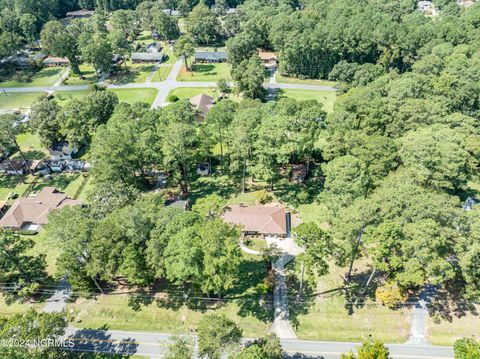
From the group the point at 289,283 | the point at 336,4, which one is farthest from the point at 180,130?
the point at 336,4

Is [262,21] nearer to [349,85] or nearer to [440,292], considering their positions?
[349,85]

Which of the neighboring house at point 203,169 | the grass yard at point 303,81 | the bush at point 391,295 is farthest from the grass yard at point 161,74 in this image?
the bush at point 391,295

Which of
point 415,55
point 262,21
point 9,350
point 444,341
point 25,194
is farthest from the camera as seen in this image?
point 262,21

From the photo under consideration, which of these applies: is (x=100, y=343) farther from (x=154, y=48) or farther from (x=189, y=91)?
(x=154, y=48)

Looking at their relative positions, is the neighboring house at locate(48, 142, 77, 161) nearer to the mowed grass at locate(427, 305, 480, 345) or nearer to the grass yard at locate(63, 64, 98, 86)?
the grass yard at locate(63, 64, 98, 86)

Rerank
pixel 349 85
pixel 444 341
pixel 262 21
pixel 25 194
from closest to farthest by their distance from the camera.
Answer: pixel 444 341 < pixel 25 194 < pixel 349 85 < pixel 262 21

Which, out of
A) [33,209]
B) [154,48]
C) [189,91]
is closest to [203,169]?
[33,209]
